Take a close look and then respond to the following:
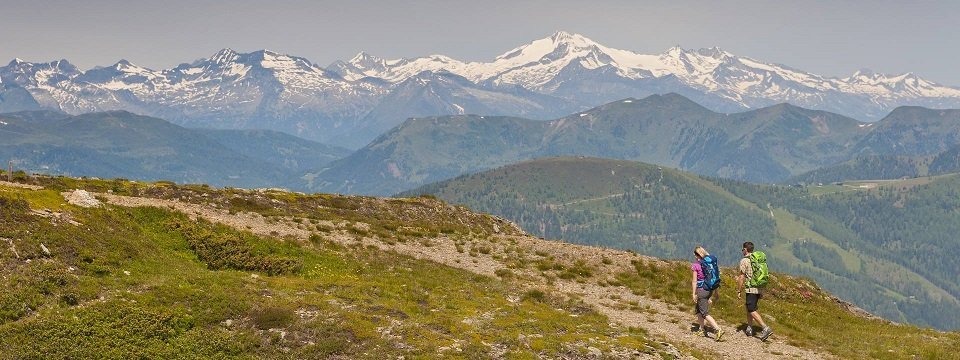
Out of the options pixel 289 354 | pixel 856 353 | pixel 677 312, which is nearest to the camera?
pixel 289 354

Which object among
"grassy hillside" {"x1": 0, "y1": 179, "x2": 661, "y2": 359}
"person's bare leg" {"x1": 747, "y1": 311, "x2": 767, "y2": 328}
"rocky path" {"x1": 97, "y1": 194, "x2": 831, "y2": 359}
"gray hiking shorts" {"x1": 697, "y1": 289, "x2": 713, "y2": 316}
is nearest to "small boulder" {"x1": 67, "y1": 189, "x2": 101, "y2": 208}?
"grassy hillside" {"x1": 0, "y1": 179, "x2": 661, "y2": 359}

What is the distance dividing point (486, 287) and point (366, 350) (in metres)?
14.3

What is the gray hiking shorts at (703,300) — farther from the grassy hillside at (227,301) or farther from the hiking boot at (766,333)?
the grassy hillside at (227,301)

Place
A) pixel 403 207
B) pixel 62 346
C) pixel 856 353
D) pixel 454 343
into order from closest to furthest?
1. pixel 62 346
2. pixel 454 343
3. pixel 856 353
4. pixel 403 207

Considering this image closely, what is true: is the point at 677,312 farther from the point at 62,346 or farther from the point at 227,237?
the point at 62,346

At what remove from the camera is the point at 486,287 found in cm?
3584

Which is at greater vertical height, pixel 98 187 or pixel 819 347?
pixel 98 187

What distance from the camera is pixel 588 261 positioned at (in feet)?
149

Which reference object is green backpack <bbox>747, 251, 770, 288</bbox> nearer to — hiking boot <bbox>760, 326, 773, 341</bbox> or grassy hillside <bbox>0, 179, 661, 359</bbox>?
hiking boot <bbox>760, 326, 773, 341</bbox>

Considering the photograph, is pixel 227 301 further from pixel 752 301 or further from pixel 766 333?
pixel 766 333

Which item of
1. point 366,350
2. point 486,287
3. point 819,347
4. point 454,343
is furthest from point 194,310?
point 819,347

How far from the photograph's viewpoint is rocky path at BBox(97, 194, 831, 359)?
28.5 metres

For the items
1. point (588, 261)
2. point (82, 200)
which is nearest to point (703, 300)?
point (588, 261)

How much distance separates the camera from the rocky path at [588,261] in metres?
28.5
